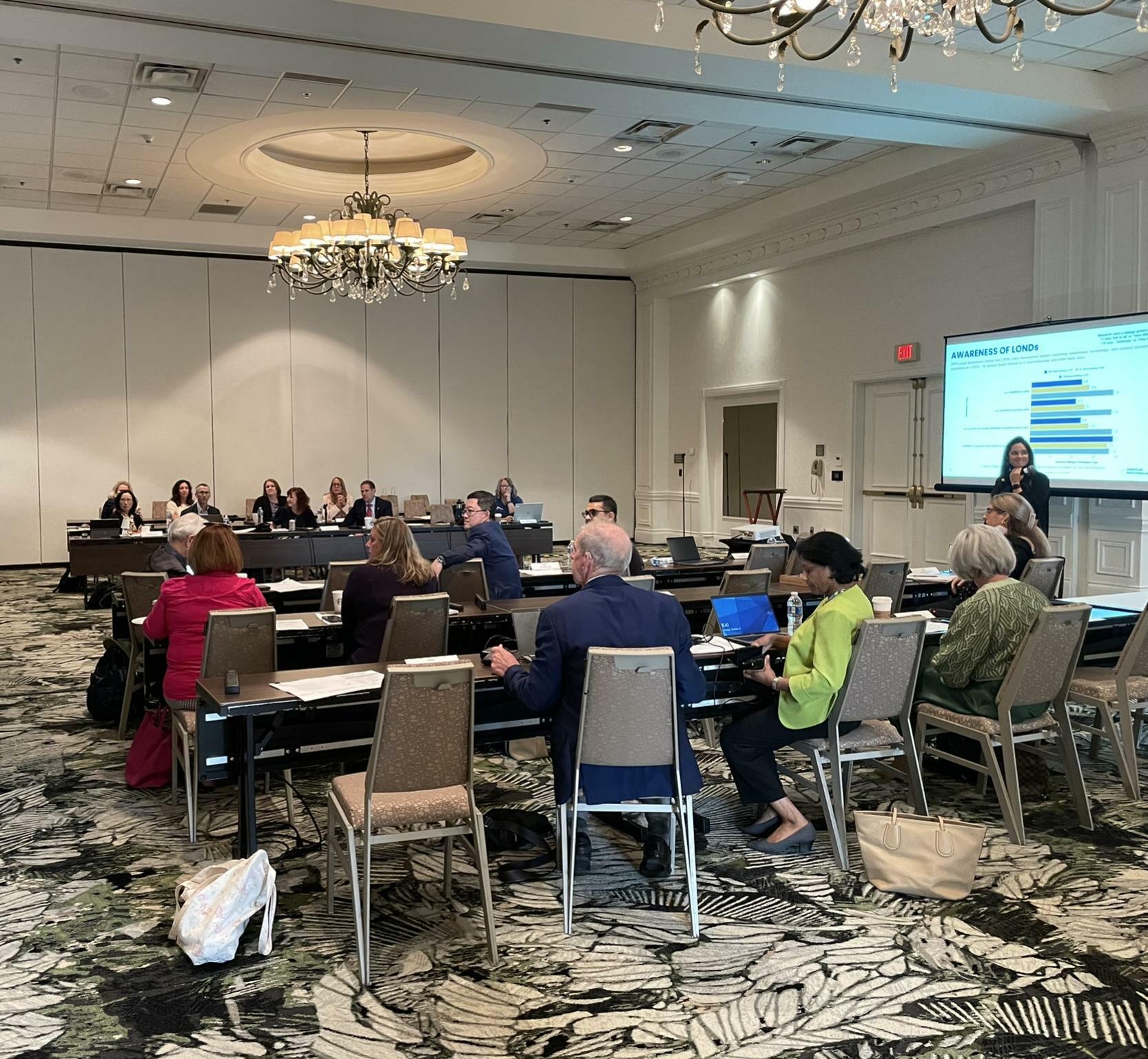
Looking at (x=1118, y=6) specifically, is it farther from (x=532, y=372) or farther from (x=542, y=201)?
(x=532, y=372)

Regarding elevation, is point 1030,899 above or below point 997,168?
below

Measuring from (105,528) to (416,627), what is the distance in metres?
7.70

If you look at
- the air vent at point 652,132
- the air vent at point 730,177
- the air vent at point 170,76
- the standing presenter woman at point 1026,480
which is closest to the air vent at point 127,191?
the air vent at point 170,76

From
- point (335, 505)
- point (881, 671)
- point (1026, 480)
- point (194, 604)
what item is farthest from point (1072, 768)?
point (335, 505)

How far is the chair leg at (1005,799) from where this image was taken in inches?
178

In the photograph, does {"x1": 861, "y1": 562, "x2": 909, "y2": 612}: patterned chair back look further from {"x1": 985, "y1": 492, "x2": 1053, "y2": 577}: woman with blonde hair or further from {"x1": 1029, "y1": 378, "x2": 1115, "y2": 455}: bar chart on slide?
{"x1": 1029, "y1": 378, "x2": 1115, "y2": 455}: bar chart on slide

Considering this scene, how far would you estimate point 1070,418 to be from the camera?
9.56 metres

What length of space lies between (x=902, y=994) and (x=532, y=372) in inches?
587

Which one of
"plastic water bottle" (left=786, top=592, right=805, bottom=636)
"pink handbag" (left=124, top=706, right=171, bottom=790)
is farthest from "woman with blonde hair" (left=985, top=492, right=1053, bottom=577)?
"pink handbag" (left=124, top=706, right=171, bottom=790)

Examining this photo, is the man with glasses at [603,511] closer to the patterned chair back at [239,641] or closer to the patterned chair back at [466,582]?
the patterned chair back at [466,582]

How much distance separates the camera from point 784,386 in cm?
1425

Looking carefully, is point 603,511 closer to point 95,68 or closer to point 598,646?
point 598,646

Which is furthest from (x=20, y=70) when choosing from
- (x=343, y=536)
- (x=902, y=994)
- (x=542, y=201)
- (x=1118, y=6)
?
(x=902, y=994)

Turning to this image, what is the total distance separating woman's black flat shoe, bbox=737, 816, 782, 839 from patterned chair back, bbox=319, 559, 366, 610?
2962 millimetres
